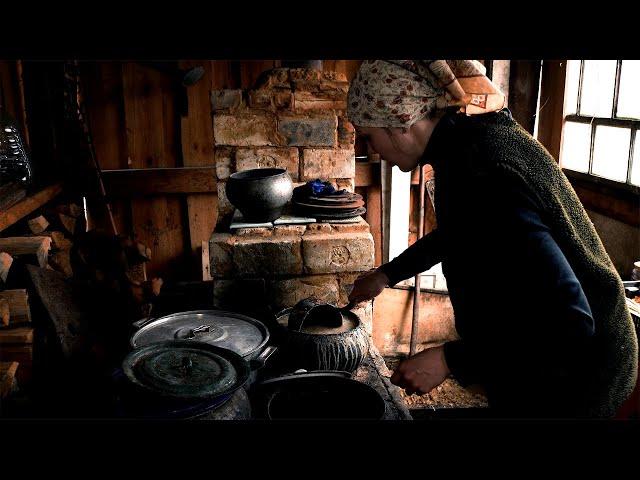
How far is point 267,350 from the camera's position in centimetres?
218

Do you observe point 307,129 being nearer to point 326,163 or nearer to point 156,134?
point 326,163

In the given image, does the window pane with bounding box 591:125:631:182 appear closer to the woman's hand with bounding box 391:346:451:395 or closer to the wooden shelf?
the woman's hand with bounding box 391:346:451:395

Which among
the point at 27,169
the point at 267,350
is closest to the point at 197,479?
the point at 267,350

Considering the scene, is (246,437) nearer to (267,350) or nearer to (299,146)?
(267,350)

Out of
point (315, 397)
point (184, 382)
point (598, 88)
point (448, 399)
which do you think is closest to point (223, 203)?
point (315, 397)

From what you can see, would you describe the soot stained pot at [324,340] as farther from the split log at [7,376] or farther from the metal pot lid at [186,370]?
the split log at [7,376]

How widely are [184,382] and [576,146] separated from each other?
4246 millimetres

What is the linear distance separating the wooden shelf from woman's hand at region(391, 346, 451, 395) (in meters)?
2.33

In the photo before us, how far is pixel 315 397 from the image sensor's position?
192 cm

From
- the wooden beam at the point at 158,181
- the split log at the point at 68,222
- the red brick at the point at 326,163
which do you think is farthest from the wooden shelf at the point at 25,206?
the red brick at the point at 326,163

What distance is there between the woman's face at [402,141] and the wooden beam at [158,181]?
3328 millimetres

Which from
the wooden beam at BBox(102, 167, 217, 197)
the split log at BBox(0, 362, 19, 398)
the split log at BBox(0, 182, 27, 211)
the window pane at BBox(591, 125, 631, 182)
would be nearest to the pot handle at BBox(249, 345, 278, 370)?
the split log at BBox(0, 362, 19, 398)

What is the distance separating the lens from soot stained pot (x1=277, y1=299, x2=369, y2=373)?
2154mm

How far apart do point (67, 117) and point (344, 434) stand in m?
4.37
